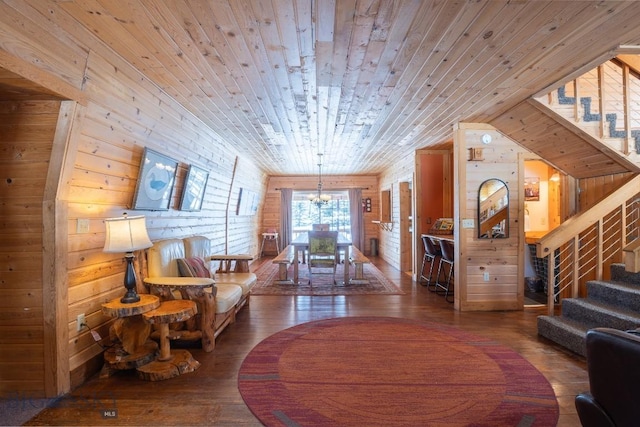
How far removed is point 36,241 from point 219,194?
3.21m

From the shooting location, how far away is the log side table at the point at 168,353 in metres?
2.21

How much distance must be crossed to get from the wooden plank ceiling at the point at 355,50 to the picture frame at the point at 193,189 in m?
0.72

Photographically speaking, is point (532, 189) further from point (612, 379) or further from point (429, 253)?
point (612, 379)

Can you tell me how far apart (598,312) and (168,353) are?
3.86 meters

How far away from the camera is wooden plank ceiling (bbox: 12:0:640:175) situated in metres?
1.70

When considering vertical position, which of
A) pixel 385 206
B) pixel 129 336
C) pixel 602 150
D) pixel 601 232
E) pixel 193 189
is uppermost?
pixel 602 150

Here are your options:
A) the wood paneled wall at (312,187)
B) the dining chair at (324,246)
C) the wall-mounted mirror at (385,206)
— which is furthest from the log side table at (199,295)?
the wood paneled wall at (312,187)

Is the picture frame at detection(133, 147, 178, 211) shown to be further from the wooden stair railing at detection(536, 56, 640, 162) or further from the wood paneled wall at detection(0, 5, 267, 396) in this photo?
the wooden stair railing at detection(536, 56, 640, 162)

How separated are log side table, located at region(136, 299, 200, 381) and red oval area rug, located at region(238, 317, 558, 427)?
1.60 feet

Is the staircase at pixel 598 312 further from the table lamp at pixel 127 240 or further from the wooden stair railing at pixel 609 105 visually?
the table lamp at pixel 127 240

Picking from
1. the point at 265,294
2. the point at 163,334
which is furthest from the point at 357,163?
the point at 163,334

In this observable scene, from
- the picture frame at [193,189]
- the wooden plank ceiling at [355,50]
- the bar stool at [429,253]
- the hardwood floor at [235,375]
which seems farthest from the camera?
the bar stool at [429,253]

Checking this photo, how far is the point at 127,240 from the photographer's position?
2.22 metres

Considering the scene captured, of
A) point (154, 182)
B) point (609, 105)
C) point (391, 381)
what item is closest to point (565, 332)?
point (391, 381)
